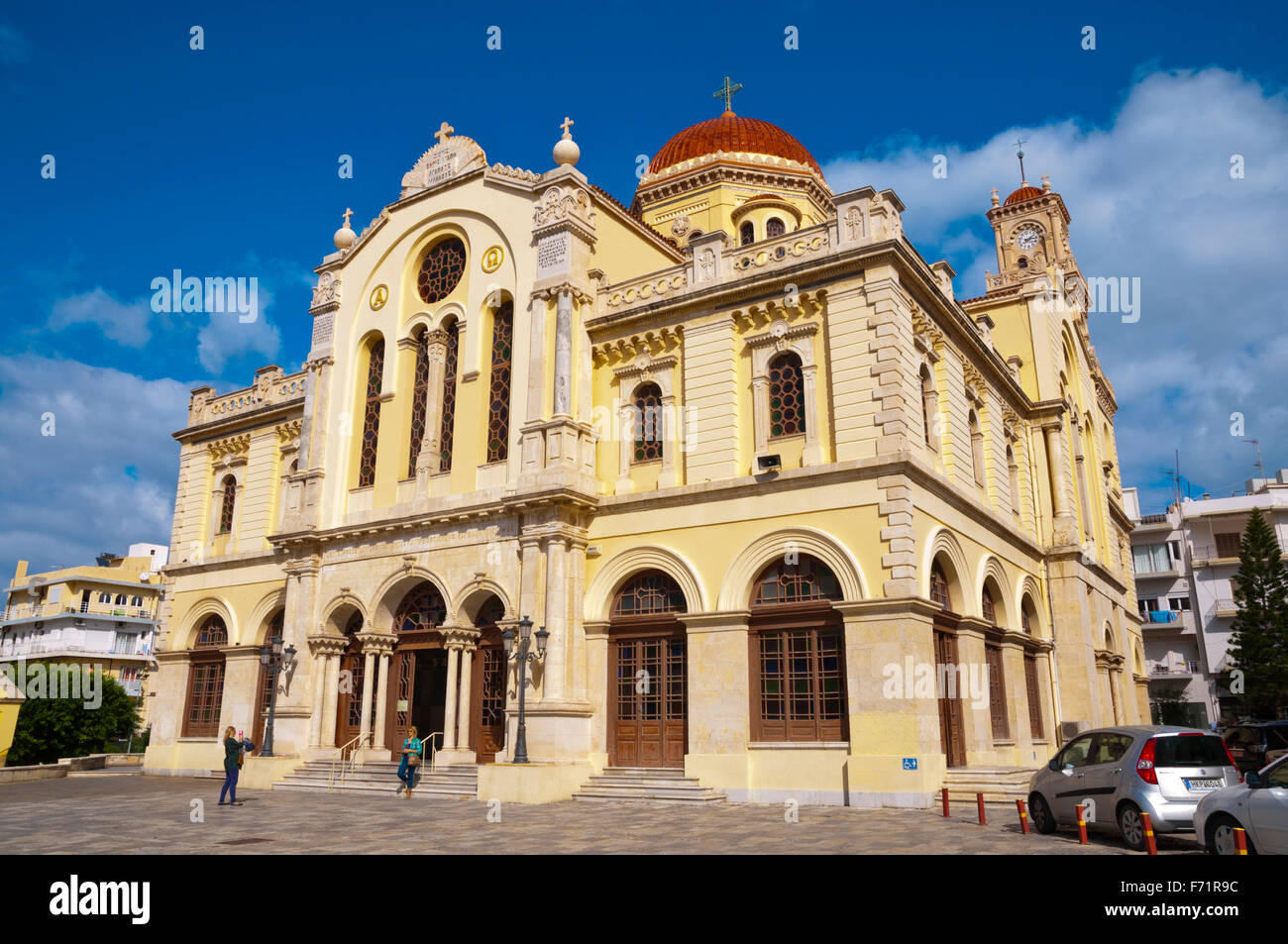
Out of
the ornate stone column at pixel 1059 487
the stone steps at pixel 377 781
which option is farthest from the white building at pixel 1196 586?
the stone steps at pixel 377 781

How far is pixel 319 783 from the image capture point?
22.1 metres

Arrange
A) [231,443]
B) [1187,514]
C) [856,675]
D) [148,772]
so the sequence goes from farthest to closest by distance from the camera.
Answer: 1. [1187,514]
2. [231,443]
3. [148,772]
4. [856,675]

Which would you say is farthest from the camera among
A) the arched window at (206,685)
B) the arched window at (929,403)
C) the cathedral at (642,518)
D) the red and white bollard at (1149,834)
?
the arched window at (206,685)

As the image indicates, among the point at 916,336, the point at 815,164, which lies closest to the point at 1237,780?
the point at 916,336

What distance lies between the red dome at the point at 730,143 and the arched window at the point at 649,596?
17813 millimetres

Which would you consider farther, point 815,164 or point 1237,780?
point 815,164

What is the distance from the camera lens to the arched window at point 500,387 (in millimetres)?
23438

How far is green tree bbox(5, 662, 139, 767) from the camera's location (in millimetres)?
31297

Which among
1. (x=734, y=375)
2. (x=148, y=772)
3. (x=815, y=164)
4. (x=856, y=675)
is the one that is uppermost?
(x=815, y=164)

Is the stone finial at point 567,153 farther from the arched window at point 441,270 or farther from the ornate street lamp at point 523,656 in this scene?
the ornate street lamp at point 523,656

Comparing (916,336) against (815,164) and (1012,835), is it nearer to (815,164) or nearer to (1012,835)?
(1012,835)

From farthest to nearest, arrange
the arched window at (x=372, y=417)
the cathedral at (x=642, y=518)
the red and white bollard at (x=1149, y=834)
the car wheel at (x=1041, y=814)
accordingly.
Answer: the arched window at (x=372, y=417)
the cathedral at (x=642, y=518)
the car wheel at (x=1041, y=814)
the red and white bollard at (x=1149, y=834)

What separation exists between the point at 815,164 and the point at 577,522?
760 inches

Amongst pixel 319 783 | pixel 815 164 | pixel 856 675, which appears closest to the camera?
pixel 856 675
